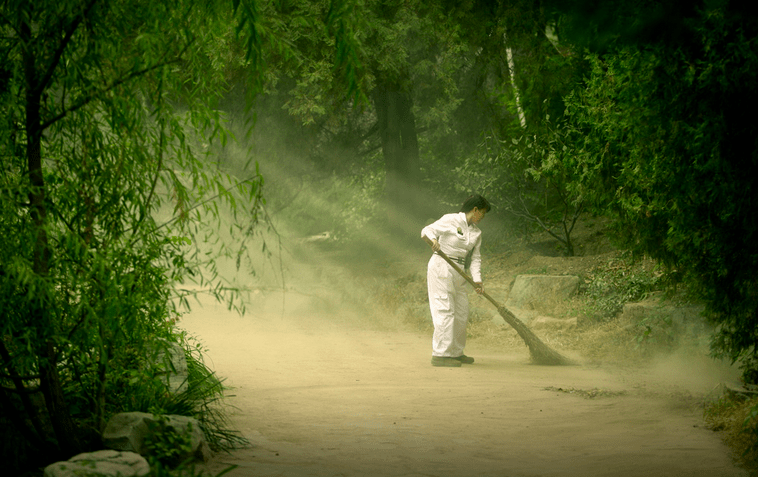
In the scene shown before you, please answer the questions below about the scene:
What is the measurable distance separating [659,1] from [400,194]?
1175cm

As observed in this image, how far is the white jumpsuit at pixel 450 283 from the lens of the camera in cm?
844

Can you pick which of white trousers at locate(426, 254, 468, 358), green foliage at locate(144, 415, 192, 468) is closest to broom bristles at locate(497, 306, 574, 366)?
white trousers at locate(426, 254, 468, 358)

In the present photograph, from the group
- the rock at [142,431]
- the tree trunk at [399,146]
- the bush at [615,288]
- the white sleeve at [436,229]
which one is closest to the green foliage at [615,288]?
the bush at [615,288]

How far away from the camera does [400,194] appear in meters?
15.6

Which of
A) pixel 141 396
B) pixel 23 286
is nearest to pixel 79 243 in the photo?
pixel 23 286

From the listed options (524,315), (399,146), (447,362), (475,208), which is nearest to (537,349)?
(447,362)

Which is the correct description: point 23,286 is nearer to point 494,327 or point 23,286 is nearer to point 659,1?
point 659,1

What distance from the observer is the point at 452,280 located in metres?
8.56

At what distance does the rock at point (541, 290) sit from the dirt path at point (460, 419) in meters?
1.66

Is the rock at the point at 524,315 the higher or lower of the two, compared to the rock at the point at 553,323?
higher

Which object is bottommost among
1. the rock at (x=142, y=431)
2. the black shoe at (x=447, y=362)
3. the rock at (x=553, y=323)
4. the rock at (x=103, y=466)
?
the rock at (x=103, y=466)

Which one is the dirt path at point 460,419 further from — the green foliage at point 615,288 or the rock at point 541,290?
the rock at point 541,290

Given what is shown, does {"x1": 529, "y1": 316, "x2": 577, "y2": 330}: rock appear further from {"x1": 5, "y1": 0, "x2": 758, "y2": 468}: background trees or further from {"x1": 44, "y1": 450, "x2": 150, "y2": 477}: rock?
{"x1": 44, "y1": 450, "x2": 150, "y2": 477}: rock

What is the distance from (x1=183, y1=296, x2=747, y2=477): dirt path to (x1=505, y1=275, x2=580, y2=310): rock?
5.44 feet
